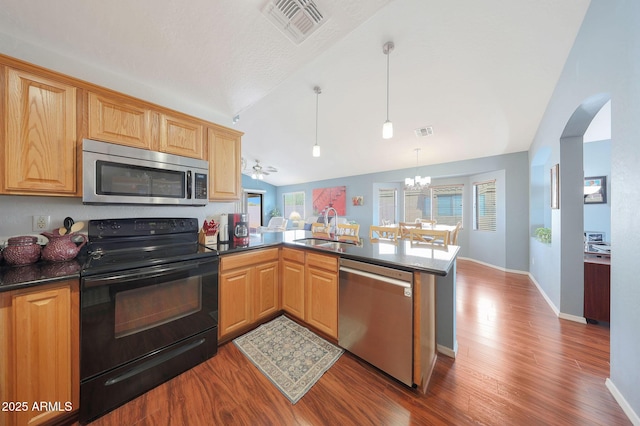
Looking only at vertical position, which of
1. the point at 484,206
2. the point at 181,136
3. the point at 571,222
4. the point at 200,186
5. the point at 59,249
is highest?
the point at 181,136

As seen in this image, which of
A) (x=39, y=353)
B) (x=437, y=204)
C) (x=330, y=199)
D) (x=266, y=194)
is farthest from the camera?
(x=266, y=194)

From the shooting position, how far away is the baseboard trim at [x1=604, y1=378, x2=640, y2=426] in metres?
1.22

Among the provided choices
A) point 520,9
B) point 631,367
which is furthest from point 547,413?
point 520,9

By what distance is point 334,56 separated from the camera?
2.56m

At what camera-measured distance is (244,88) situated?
6.89ft

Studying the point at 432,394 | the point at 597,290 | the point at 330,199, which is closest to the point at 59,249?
the point at 432,394

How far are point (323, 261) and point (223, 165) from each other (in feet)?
4.96

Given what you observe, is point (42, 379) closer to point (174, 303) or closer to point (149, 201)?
point (174, 303)

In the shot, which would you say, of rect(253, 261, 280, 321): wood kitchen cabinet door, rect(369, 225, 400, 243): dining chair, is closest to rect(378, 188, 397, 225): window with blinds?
rect(369, 225, 400, 243): dining chair

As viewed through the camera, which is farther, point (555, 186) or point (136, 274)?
point (555, 186)

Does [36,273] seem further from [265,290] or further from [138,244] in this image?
[265,290]

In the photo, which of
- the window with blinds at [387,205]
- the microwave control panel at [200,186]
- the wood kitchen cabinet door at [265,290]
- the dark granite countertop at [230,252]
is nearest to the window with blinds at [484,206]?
the window with blinds at [387,205]

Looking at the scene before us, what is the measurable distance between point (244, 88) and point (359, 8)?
127 cm

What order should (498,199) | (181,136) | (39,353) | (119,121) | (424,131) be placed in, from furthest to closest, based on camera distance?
(498,199) → (424,131) → (181,136) → (119,121) → (39,353)
